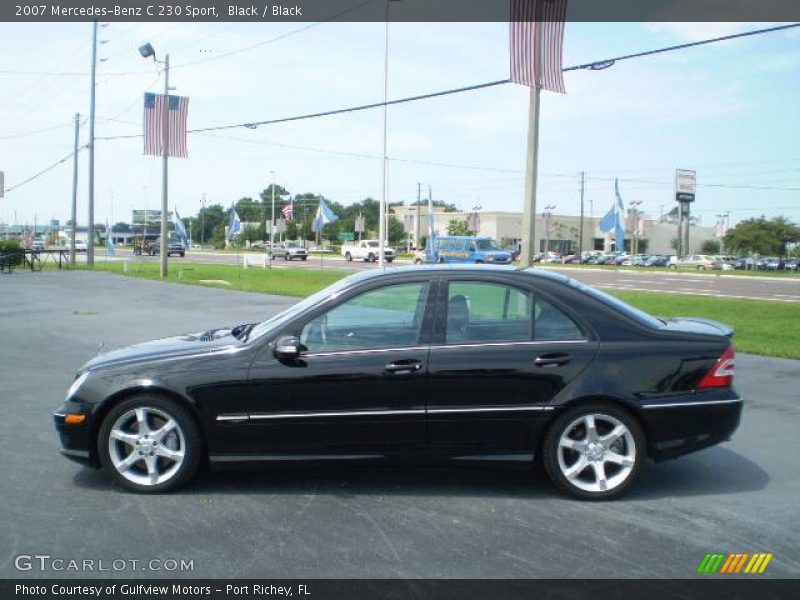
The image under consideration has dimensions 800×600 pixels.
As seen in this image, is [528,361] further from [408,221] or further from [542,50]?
[408,221]

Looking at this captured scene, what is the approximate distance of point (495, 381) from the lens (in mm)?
4996

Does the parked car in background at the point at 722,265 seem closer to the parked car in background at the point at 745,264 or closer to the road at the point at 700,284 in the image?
the parked car in background at the point at 745,264

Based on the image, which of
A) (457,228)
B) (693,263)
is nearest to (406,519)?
(693,263)

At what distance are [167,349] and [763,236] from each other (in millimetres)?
98219

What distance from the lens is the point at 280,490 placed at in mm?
5191

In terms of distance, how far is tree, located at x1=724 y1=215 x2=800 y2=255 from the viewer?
9256 cm

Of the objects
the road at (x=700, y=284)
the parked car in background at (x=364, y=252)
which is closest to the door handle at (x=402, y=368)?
the road at (x=700, y=284)

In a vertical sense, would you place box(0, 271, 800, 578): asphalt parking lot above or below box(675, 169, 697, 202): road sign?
below

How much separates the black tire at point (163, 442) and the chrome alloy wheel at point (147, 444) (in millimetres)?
11

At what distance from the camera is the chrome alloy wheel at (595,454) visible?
503cm

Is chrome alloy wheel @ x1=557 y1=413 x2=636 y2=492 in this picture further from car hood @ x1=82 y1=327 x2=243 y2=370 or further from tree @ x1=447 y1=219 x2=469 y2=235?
tree @ x1=447 y1=219 x2=469 y2=235

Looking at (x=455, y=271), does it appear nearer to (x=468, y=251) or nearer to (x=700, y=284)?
(x=700, y=284)

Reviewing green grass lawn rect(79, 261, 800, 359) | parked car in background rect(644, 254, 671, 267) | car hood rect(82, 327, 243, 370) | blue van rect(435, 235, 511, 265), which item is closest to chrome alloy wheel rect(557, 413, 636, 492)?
car hood rect(82, 327, 243, 370)

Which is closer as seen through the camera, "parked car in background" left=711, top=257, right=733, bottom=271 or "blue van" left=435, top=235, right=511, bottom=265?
"blue van" left=435, top=235, right=511, bottom=265
